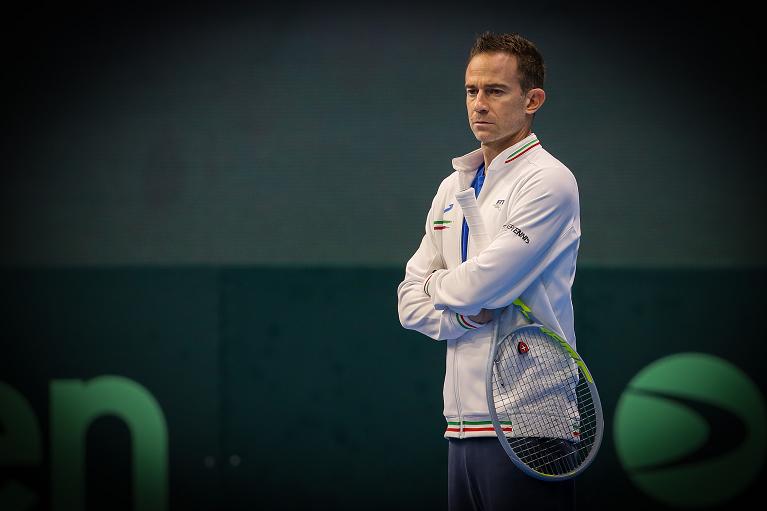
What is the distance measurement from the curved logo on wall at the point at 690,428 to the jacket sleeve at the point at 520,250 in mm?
2962

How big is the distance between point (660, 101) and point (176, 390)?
9.65ft

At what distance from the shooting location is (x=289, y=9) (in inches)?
214

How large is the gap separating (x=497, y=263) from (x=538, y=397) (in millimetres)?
347

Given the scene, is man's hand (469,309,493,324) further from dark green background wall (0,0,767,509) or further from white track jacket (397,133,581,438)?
dark green background wall (0,0,767,509)

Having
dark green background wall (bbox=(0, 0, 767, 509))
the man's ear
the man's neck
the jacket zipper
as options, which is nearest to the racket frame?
the jacket zipper

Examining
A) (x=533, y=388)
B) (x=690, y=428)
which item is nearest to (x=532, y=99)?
(x=533, y=388)

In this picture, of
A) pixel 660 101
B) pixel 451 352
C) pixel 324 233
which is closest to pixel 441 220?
pixel 451 352

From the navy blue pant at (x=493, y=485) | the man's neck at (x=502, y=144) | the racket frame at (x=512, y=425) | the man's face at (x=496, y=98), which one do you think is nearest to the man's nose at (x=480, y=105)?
the man's face at (x=496, y=98)

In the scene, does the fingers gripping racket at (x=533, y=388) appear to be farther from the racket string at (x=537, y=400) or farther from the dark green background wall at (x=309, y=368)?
the dark green background wall at (x=309, y=368)

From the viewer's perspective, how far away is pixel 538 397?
8.05 ft

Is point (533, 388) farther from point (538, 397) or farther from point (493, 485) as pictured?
point (493, 485)

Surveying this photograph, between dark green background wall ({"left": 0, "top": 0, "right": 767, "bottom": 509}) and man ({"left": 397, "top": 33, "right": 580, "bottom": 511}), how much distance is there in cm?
266

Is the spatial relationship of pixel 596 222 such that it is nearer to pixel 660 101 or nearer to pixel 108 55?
pixel 660 101

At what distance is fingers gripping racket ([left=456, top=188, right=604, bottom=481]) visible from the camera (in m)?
2.43
